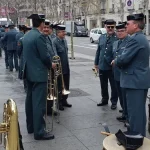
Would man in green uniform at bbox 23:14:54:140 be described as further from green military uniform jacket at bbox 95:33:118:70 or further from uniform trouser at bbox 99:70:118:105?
uniform trouser at bbox 99:70:118:105

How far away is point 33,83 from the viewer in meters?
5.36

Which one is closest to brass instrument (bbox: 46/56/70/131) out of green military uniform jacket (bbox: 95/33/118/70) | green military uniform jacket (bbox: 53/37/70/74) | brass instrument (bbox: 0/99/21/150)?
green military uniform jacket (bbox: 53/37/70/74)

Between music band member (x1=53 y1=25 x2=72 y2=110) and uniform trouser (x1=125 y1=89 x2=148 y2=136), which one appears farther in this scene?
music band member (x1=53 y1=25 x2=72 y2=110)

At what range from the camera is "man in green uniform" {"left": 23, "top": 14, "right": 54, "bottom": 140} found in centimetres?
509

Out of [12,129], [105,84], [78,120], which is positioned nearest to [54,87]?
[78,120]

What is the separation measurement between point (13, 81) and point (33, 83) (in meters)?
5.74

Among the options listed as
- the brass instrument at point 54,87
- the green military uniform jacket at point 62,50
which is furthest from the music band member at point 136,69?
the green military uniform jacket at point 62,50

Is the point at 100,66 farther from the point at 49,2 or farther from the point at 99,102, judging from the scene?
the point at 49,2

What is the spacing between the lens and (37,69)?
5.19 meters

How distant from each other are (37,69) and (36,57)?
18cm

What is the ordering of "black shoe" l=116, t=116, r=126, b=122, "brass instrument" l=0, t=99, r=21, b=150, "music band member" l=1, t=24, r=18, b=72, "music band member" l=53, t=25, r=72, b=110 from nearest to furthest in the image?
"brass instrument" l=0, t=99, r=21, b=150 < "black shoe" l=116, t=116, r=126, b=122 < "music band member" l=53, t=25, r=72, b=110 < "music band member" l=1, t=24, r=18, b=72

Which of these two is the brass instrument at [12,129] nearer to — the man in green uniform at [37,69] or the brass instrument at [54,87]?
the man in green uniform at [37,69]

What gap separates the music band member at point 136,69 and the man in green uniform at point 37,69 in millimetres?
1182

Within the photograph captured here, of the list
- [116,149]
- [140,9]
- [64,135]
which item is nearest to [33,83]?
[64,135]
